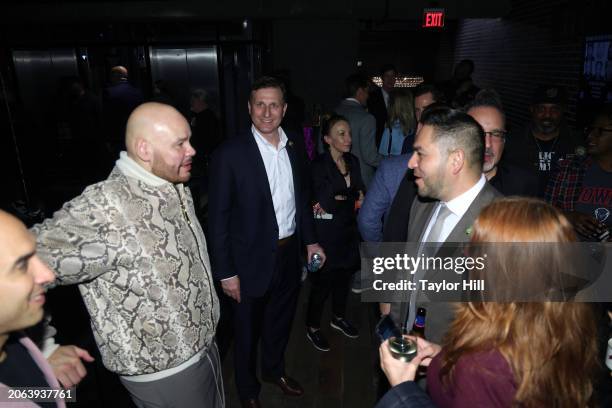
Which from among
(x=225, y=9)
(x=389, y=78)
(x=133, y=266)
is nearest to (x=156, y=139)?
(x=133, y=266)

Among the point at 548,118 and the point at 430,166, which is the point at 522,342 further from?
the point at 548,118

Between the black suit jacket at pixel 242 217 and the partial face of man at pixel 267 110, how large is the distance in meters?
0.10

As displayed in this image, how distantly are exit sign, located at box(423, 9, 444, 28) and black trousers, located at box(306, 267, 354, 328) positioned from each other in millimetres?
6659

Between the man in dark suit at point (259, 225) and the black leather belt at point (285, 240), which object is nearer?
the man in dark suit at point (259, 225)

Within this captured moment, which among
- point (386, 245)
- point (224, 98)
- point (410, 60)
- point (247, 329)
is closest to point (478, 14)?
point (224, 98)

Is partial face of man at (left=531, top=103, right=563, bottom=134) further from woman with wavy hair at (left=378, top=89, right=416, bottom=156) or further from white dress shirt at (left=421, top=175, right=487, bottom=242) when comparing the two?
white dress shirt at (left=421, top=175, right=487, bottom=242)

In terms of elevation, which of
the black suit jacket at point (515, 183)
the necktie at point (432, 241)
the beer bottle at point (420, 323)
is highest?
the black suit jacket at point (515, 183)

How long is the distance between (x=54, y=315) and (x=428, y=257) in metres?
2.64

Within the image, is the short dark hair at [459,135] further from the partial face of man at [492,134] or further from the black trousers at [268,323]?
the black trousers at [268,323]

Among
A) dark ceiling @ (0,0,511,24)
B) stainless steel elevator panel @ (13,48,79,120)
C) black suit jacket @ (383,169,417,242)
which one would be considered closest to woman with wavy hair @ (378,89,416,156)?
black suit jacket @ (383,169,417,242)

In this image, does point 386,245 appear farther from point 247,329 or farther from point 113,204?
point 113,204

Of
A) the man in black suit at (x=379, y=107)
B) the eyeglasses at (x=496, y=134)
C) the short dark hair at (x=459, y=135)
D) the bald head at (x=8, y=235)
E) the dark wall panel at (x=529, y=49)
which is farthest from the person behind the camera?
the man in black suit at (x=379, y=107)

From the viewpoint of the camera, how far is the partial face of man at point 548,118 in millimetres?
3695

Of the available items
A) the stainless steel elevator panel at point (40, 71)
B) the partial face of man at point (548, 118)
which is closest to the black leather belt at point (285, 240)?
the partial face of man at point (548, 118)
